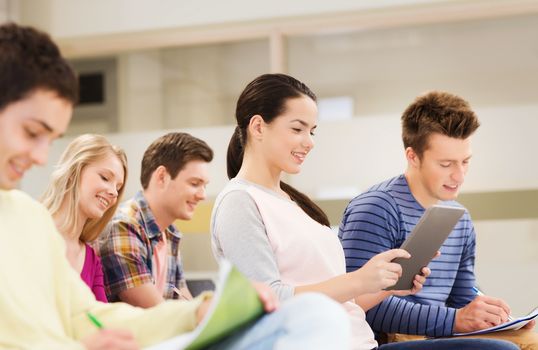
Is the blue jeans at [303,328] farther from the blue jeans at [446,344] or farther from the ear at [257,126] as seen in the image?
the blue jeans at [446,344]

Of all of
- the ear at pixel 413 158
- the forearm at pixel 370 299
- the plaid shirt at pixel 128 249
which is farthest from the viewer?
the ear at pixel 413 158

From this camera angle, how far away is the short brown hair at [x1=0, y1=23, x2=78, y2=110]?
3.48 feet

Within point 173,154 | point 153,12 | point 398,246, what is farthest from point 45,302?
point 153,12

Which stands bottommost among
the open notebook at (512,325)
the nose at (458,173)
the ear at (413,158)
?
the open notebook at (512,325)

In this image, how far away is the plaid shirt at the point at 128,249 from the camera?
2156mm

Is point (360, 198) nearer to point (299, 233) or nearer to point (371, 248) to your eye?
point (371, 248)

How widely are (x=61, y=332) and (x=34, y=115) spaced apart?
0.32m

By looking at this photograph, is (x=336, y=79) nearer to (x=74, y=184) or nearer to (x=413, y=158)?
(x=413, y=158)

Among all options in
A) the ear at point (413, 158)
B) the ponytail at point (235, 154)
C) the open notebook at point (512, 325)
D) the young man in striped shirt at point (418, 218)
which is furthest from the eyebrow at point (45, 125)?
the ear at point (413, 158)

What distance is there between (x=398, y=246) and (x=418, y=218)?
108mm

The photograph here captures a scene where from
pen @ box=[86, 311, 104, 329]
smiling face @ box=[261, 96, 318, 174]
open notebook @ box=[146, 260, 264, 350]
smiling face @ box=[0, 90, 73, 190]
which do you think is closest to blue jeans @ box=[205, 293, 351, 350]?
open notebook @ box=[146, 260, 264, 350]

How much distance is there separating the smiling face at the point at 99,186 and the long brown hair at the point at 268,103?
0.37 m

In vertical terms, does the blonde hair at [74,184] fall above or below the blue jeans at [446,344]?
above

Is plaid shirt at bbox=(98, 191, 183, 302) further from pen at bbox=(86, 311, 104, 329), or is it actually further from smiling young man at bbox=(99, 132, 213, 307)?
pen at bbox=(86, 311, 104, 329)
